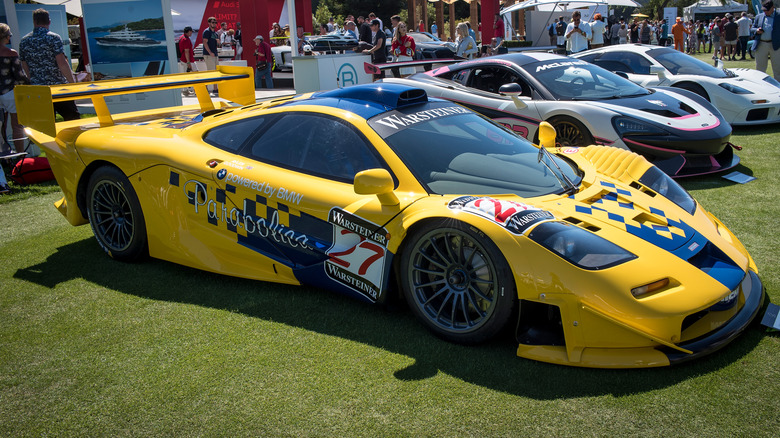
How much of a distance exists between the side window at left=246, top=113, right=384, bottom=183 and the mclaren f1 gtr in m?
2.29

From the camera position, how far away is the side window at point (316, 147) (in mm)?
3621

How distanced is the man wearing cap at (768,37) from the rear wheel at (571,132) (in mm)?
7756

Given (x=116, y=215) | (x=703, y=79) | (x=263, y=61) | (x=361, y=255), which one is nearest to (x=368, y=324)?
(x=361, y=255)

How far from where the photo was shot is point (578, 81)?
23.2 ft

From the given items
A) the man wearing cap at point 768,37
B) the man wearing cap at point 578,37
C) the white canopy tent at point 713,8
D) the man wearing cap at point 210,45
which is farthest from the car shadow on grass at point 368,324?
the white canopy tent at point 713,8

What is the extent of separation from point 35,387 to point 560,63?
20.2ft

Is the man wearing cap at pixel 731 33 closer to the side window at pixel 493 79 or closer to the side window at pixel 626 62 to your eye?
the side window at pixel 626 62

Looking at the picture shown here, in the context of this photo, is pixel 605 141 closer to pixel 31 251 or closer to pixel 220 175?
pixel 220 175

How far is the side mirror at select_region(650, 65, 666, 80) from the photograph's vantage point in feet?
29.2

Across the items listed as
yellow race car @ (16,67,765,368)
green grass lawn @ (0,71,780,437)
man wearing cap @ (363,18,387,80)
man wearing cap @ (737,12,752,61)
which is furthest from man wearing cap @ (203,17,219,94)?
man wearing cap @ (737,12,752,61)

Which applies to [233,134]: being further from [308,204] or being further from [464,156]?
[464,156]

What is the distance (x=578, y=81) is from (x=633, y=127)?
1079mm

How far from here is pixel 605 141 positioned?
629 cm

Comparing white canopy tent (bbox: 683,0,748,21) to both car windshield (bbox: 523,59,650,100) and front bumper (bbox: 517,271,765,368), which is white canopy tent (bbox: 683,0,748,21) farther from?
front bumper (bbox: 517,271,765,368)
